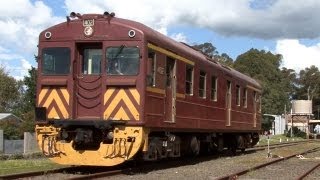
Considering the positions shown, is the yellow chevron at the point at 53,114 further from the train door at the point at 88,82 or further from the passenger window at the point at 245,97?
the passenger window at the point at 245,97

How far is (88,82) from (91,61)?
600 millimetres

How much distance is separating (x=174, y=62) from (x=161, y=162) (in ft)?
12.0

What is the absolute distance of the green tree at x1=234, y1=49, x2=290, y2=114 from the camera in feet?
344

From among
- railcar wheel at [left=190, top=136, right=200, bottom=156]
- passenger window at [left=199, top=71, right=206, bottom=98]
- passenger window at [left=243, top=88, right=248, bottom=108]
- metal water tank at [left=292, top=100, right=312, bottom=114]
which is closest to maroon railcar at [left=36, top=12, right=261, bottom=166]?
passenger window at [left=199, top=71, right=206, bottom=98]

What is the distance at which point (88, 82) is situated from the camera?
49.2ft

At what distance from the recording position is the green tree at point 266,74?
105 metres

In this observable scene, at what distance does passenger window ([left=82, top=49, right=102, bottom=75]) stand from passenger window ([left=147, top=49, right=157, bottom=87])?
131 cm

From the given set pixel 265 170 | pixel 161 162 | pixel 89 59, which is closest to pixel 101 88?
pixel 89 59

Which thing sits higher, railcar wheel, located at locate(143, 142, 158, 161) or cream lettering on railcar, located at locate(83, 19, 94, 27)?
cream lettering on railcar, located at locate(83, 19, 94, 27)

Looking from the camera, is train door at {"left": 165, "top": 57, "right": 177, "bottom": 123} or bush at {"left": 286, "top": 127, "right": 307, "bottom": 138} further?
bush at {"left": 286, "top": 127, "right": 307, "bottom": 138}

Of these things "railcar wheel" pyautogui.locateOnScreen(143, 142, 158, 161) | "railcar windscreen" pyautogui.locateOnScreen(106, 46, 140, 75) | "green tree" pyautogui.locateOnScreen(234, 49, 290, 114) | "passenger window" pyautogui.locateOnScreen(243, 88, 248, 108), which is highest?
"green tree" pyautogui.locateOnScreen(234, 49, 290, 114)

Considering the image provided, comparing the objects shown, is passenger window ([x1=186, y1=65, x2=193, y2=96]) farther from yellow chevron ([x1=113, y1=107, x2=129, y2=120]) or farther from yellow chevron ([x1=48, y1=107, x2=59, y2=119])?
yellow chevron ([x1=48, y1=107, x2=59, y2=119])

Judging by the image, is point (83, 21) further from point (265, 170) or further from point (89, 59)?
point (265, 170)

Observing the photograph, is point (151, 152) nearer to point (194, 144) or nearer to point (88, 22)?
point (88, 22)
